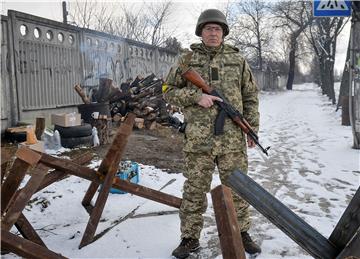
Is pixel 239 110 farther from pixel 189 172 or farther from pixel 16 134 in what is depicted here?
pixel 16 134

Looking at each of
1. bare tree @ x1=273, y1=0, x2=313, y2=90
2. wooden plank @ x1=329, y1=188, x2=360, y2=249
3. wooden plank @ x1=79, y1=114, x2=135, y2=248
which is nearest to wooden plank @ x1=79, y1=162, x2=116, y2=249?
wooden plank @ x1=79, y1=114, x2=135, y2=248

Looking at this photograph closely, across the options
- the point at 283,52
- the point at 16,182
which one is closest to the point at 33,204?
the point at 16,182

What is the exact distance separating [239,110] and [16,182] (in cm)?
189

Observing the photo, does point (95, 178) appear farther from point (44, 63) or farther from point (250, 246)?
point (44, 63)

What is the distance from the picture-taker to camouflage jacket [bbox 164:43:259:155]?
339cm

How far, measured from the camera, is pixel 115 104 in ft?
35.1

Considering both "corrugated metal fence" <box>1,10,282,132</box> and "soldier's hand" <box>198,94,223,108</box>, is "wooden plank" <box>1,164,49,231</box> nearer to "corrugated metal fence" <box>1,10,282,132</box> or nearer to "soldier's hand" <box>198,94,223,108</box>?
"soldier's hand" <box>198,94,223,108</box>

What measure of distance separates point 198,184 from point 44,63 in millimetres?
6787

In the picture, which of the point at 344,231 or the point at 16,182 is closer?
the point at 344,231

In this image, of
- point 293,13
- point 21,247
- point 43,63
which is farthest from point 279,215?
point 293,13

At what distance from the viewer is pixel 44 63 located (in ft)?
29.6

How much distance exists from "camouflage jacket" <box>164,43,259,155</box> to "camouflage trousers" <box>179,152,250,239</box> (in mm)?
78

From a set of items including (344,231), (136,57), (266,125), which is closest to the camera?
(344,231)

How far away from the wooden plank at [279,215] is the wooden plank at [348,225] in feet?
0.15
